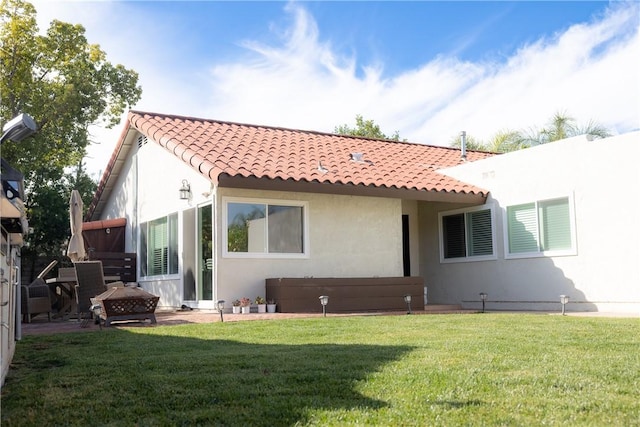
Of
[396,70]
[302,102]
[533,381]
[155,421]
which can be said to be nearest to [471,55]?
[396,70]

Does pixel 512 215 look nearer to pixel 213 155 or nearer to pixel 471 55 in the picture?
pixel 213 155

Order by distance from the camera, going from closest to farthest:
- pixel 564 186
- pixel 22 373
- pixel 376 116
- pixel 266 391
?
1. pixel 266 391
2. pixel 22 373
3. pixel 564 186
4. pixel 376 116

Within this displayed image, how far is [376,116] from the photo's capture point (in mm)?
35688

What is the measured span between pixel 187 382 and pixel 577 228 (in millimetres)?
9947

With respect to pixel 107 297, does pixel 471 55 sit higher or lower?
higher

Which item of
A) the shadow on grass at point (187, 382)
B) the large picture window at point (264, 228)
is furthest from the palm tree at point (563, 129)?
the shadow on grass at point (187, 382)

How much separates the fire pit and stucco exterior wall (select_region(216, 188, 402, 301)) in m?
2.43

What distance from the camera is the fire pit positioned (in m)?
10.2

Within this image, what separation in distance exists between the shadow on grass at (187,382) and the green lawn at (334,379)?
1 centimetres

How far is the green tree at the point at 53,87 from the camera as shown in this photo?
1967 cm

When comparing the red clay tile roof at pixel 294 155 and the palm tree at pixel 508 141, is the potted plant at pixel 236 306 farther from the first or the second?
the palm tree at pixel 508 141

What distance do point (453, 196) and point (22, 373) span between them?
10619mm

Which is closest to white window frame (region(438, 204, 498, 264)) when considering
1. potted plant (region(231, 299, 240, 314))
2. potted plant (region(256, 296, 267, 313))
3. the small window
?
the small window

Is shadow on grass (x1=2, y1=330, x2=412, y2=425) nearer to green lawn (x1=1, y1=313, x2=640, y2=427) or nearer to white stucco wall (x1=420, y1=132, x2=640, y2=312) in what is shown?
green lawn (x1=1, y1=313, x2=640, y2=427)
